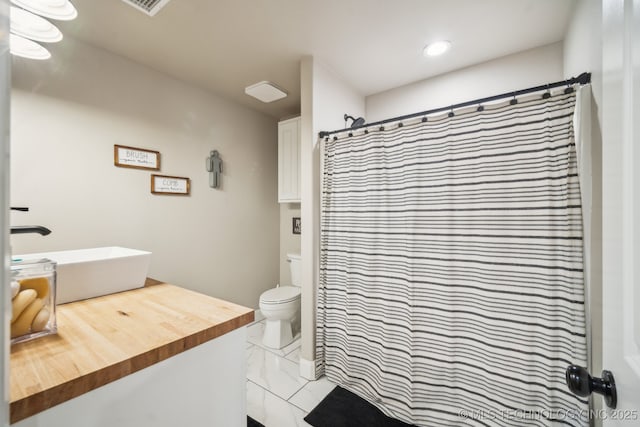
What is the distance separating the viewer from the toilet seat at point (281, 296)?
2.36 m

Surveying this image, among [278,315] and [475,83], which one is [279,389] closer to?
[278,315]

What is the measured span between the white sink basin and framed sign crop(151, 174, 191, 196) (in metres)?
0.86

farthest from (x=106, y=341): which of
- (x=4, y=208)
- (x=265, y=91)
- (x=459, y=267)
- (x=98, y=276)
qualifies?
(x=265, y=91)

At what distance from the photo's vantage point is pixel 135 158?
2.06 m

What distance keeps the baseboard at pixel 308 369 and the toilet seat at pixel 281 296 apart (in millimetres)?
541

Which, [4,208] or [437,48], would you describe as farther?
[437,48]

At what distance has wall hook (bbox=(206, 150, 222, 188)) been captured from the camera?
255cm

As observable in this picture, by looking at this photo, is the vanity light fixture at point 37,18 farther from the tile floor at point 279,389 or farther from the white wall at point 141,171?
the tile floor at point 279,389

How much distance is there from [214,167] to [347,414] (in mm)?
2323

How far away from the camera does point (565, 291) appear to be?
120 centimetres

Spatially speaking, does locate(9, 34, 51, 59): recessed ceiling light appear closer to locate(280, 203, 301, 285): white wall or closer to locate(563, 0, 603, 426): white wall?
locate(280, 203, 301, 285): white wall

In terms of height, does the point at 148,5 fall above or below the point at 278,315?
above

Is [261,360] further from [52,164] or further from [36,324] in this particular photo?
[52,164]

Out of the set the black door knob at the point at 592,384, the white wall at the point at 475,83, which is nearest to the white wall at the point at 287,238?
the white wall at the point at 475,83
